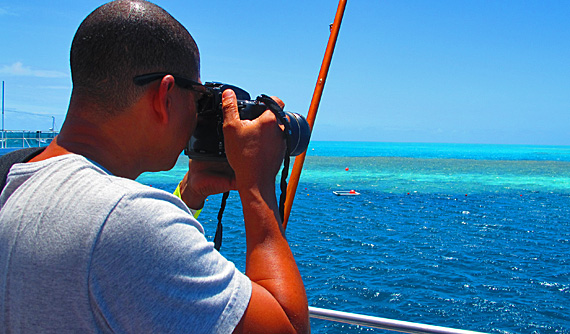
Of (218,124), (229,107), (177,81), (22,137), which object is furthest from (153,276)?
(22,137)

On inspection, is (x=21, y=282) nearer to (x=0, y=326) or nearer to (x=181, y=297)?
(x=0, y=326)

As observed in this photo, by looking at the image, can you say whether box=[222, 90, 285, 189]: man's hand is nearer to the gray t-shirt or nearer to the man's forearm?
the man's forearm

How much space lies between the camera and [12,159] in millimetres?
915

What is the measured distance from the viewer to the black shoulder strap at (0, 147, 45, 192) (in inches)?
33.3

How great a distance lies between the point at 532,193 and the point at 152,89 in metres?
31.6

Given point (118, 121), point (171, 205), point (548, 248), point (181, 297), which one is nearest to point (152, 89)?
point (118, 121)

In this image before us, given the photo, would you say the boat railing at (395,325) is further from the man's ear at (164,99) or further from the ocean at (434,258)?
the ocean at (434,258)

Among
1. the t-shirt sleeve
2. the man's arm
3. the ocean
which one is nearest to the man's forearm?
the man's arm

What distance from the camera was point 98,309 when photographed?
0.67 meters

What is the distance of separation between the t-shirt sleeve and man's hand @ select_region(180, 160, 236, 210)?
0.58m

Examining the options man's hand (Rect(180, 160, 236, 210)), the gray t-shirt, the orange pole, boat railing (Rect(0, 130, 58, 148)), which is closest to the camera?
the gray t-shirt

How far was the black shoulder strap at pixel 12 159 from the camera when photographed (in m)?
0.85

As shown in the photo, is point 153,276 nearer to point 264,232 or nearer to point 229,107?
point 264,232

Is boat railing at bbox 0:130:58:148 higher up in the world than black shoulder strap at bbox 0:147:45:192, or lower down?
lower down
